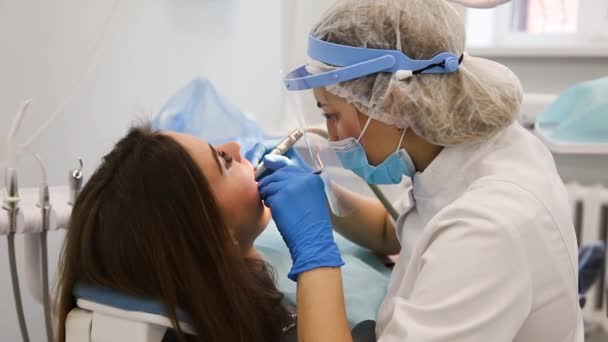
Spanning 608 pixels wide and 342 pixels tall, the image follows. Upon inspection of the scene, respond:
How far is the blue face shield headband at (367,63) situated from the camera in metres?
1.18

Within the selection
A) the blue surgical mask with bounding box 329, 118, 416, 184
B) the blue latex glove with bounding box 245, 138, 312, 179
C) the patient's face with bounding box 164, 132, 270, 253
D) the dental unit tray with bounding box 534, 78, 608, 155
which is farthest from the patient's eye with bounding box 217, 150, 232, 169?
the dental unit tray with bounding box 534, 78, 608, 155

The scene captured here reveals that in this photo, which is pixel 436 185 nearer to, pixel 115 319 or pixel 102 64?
pixel 115 319

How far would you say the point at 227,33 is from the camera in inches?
89.3

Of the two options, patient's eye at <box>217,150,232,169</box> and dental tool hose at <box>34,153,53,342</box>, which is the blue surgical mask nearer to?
patient's eye at <box>217,150,232,169</box>

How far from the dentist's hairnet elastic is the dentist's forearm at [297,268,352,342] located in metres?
0.32

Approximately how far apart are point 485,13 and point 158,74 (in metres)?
1.50

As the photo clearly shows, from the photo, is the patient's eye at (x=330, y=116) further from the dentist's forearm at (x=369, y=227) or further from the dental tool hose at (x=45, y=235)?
the dental tool hose at (x=45, y=235)

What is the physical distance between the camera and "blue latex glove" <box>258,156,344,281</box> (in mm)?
1253

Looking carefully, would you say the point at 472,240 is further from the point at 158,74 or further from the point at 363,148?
the point at 158,74

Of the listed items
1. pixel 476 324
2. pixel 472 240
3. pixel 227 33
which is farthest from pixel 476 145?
pixel 227 33

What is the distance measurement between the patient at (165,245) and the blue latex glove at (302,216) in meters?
0.10

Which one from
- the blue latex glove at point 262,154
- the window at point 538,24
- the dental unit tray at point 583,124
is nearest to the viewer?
the blue latex glove at point 262,154

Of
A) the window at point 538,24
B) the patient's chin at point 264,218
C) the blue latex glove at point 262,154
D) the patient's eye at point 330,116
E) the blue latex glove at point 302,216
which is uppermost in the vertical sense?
the window at point 538,24

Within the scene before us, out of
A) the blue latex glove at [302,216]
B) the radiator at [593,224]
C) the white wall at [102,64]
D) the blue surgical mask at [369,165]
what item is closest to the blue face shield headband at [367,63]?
the blue surgical mask at [369,165]
